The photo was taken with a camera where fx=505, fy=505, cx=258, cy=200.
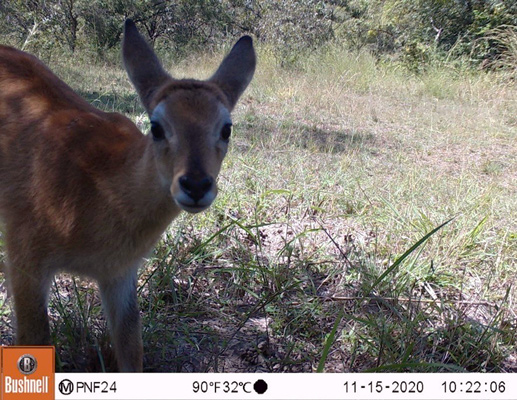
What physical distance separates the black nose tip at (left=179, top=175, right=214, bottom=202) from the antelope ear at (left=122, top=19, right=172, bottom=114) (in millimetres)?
695

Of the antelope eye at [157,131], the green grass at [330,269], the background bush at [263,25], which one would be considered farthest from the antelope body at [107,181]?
the background bush at [263,25]

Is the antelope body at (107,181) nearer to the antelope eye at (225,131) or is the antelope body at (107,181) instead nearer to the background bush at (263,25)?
the antelope eye at (225,131)

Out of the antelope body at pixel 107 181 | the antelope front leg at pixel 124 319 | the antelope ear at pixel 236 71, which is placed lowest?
the antelope front leg at pixel 124 319

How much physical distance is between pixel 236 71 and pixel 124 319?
4.33 ft

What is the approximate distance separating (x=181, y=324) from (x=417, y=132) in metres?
5.26

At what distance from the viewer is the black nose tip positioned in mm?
1815

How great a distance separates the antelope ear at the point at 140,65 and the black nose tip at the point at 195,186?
0.70 metres

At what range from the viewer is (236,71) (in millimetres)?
2533

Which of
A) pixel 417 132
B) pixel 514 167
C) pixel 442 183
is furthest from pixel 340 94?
pixel 442 183

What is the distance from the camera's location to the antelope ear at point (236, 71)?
2.46 m

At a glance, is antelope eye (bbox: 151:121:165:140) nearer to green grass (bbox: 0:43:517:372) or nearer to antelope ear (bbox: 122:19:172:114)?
antelope ear (bbox: 122:19:172:114)

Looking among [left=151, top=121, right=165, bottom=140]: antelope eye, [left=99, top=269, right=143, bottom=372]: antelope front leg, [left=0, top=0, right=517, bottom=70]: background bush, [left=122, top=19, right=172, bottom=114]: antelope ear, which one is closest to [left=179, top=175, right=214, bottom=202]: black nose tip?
[left=151, top=121, right=165, bottom=140]: antelope eye

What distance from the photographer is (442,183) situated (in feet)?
14.6

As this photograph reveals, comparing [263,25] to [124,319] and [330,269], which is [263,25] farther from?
[124,319]
